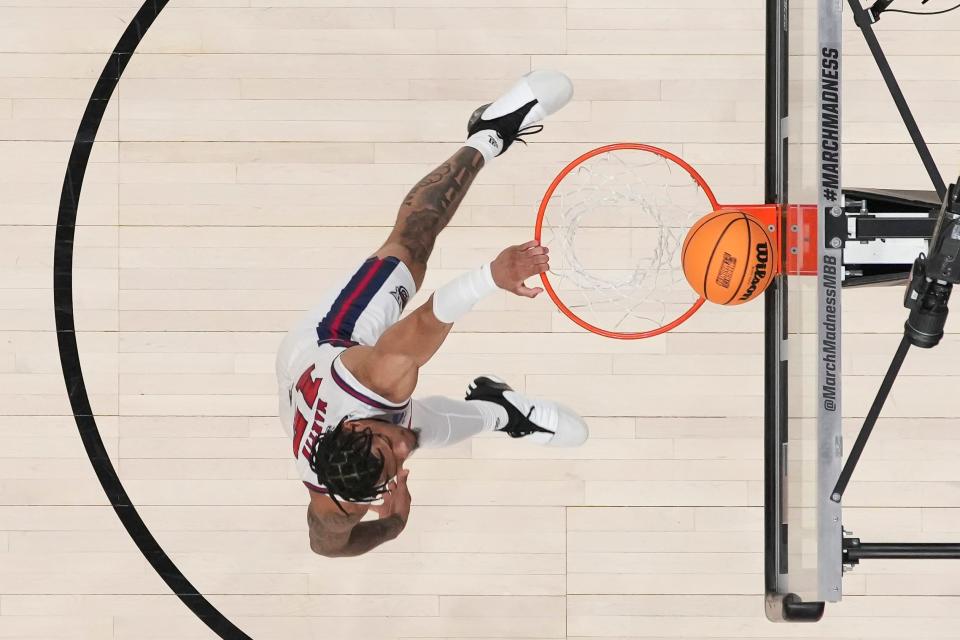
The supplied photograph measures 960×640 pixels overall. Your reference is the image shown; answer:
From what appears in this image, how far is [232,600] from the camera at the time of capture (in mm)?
3023

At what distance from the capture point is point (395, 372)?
220 cm

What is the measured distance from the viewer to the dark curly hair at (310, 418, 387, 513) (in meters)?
2.10

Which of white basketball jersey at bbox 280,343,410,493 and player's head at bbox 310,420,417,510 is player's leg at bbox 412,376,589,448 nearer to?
white basketball jersey at bbox 280,343,410,493

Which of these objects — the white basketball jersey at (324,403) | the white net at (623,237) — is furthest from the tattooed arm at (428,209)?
the white basketball jersey at (324,403)

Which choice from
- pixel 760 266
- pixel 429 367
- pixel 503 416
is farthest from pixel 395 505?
pixel 760 266

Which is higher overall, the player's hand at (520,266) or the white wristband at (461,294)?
the player's hand at (520,266)

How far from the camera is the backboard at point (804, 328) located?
2.04 meters

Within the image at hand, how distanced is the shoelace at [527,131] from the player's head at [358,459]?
118 cm

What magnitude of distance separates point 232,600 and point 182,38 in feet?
6.60

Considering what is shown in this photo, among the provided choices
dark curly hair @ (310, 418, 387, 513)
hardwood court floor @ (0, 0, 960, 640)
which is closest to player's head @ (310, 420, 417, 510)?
dark curly hair @ (310, 418, 387, 513)

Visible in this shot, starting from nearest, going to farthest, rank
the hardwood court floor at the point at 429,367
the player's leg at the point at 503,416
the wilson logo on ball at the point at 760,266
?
the wilson logo on ball at the point at 760,266 → the player's leg at the point at 503,416 → the hardwood court floor at the point at 429,367

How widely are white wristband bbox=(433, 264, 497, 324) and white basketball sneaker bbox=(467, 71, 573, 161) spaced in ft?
2.40

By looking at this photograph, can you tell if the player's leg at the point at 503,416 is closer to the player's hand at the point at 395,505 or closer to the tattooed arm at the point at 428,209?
the player's hand at the point at 395,505

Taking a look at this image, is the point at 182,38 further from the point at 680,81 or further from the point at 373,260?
the point at 680,81
